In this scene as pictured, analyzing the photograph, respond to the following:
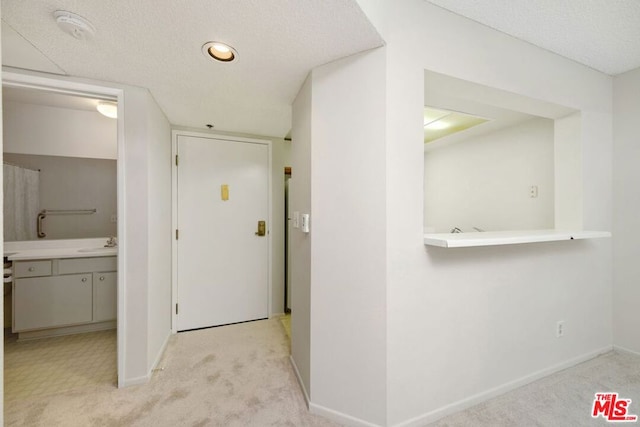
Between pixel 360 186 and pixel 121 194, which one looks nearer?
pixel 360 186

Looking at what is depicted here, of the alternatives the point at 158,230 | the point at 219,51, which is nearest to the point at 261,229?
the point at 158,230

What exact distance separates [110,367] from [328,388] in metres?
1.78

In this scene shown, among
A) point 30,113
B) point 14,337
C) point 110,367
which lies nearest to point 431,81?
point 110,367

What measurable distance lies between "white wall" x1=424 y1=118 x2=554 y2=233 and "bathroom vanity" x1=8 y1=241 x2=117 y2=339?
3293mm

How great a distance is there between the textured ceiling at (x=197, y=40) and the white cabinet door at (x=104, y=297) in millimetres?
1876

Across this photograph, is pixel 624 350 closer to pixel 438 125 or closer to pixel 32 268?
pixel 438 125

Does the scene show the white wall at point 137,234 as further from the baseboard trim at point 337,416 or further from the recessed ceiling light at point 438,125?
the recessed ceiling light at point 438,125

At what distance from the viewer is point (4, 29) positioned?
1.29 metres

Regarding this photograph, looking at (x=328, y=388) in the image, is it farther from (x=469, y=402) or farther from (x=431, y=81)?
(x=431, y=81)

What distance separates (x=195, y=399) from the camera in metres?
1.70

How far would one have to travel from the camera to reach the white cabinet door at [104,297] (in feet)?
8.40

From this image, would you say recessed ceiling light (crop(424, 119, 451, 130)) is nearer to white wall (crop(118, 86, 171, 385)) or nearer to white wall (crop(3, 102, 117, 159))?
white wall (crop(118, 86, 171, 385))

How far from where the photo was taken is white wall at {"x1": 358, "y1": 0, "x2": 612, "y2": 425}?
1.42 metres

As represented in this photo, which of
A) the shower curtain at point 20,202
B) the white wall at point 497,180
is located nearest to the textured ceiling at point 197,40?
the shower curtain at point 20,202
